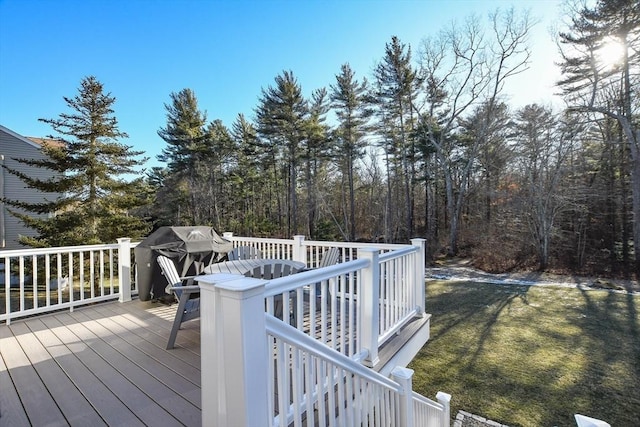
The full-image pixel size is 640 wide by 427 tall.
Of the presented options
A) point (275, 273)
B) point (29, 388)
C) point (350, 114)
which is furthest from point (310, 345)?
point (350, 114)

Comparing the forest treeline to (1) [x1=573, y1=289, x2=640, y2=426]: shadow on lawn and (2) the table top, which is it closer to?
(1) [x1=573, y1=289, x2=640, y2=426]: shadow on lawn

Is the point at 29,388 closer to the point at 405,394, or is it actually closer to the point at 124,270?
the point at 124,270

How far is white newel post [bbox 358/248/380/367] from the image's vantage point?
2.51 meters

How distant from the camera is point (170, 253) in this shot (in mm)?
4242

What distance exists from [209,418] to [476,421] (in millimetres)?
3824

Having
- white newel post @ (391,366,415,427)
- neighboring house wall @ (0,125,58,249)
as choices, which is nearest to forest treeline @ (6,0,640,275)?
neighboring house wall @ (0,125,58,249)

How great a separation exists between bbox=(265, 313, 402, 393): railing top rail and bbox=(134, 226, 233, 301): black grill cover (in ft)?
10.9

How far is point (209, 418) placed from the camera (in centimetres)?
134

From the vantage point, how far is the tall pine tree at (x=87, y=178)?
27.5 feet

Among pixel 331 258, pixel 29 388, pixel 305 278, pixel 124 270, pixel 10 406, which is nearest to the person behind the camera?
pixel 305 278

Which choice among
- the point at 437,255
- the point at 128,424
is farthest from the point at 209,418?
the point at 437,255

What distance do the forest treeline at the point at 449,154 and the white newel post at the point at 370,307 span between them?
388 inches

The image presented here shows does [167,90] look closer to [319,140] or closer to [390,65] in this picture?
[319,140]

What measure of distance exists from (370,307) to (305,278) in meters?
1.04
